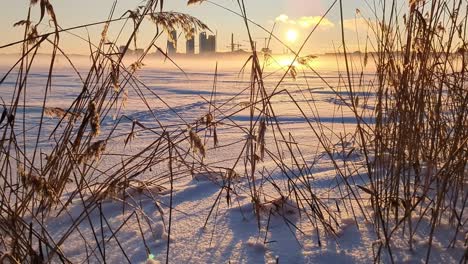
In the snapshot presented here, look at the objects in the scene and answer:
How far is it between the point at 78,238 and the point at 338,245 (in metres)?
0.63

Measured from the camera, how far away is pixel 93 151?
2.91ft

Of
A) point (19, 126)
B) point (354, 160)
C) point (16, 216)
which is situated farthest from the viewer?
point (19, 126)

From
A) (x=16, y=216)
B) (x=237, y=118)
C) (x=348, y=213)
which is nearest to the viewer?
(x=16, y=216)

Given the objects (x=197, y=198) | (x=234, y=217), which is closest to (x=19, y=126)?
(x=197, y=198)

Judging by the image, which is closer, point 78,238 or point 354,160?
point 78,238

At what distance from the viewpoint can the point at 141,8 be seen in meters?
0.97

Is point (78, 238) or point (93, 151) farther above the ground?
point (93, 151)

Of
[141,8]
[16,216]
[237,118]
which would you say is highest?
[141,8]

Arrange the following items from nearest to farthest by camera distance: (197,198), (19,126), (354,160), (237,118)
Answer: (197,198)
(354,160)
(19,126)
(237,118)

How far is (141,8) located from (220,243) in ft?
1.90

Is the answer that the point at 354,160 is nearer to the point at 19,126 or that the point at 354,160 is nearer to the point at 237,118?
the point at 237,118

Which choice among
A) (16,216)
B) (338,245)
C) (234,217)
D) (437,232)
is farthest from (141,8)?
(437,232)

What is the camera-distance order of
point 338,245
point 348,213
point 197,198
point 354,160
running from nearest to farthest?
point 338,245 → point 348,213 → point 197,198 → point 354,160

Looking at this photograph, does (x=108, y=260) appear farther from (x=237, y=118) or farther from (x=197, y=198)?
(x=237, y=118)
